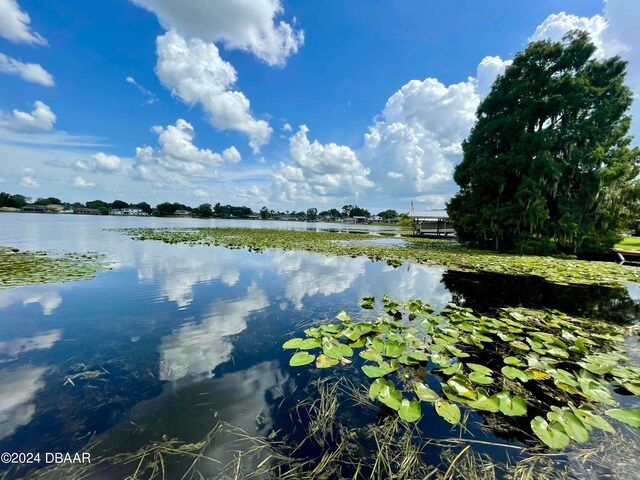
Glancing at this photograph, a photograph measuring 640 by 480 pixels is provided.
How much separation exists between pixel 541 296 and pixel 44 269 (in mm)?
15679

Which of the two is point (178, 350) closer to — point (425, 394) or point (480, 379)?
point (425, 394)

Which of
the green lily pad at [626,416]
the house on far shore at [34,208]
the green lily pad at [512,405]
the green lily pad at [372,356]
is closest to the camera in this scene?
the green lily pad at [626,416]

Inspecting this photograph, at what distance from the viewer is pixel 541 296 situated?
7398 mm

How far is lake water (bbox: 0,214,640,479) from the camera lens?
2418 millimetres

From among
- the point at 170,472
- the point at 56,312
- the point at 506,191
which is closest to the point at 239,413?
the point at 170,472

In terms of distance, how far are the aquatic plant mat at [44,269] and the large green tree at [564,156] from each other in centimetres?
2222

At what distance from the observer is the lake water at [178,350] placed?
2.42m

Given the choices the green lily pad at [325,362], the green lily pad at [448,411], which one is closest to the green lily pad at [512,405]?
the green lily pad at [448,411]

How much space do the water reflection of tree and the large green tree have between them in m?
9.25

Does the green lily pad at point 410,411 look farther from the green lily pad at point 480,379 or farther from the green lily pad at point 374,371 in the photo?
the green lily pad at point 480,379

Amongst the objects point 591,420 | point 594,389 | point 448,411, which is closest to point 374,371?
point 448,411

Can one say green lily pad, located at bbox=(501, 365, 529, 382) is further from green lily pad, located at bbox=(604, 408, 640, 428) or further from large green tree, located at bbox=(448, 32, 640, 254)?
large green tree, located at bbox=(448, 32, 640, 254)

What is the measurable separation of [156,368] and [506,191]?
2234cm

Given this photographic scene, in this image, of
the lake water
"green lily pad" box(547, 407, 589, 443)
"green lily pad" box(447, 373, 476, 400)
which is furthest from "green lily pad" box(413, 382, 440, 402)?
A: "green lily pad" box(547, 407, 589, 443)
